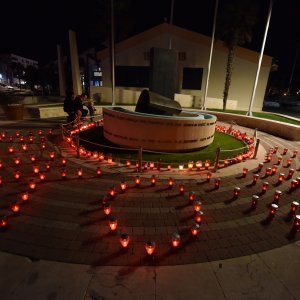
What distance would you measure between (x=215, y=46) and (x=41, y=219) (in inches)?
1115

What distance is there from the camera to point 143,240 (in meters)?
5.00

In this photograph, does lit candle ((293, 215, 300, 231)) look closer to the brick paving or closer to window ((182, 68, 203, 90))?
the brick paving

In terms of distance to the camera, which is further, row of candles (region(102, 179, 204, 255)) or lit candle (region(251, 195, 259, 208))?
lit candle (region(251, 195, 259, 208))

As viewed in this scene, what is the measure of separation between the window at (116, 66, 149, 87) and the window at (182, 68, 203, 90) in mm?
4876

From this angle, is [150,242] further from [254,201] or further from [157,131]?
[157,131]

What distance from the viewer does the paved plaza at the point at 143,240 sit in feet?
12.7

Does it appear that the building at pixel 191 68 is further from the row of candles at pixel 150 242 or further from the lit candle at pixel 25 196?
the lit candle at pixel 25 196

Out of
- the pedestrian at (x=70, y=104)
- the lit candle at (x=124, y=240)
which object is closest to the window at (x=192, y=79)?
the pedestrian at (x=70, y=104)

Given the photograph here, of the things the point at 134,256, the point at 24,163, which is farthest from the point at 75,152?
the point at 134,256

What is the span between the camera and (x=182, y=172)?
28.6 ft

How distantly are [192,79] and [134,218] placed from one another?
1055 inches

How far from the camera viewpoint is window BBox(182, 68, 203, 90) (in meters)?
29.3

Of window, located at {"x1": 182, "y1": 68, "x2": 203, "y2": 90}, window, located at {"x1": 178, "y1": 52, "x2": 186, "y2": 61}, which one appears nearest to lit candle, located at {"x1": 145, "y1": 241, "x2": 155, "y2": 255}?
window, located at {"x1": 182, "y1": 68, "x2": 203, "y2": 90}

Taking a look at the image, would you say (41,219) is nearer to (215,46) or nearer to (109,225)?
(109,225)
